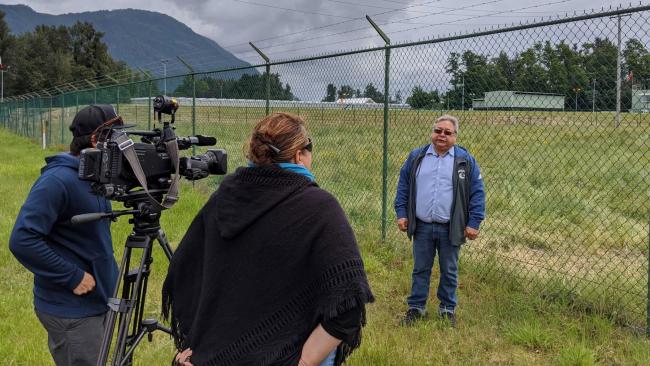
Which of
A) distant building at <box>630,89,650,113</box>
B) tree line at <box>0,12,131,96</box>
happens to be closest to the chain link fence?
distant building at <box>630,89,650,113</box>

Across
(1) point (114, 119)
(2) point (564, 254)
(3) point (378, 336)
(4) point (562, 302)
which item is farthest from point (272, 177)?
(2) point (564, 254)

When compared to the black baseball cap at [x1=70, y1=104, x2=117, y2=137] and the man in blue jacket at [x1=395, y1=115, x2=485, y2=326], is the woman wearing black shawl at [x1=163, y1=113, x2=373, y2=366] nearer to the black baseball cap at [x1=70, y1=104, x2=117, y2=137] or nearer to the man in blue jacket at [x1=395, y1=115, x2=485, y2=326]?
the black baseball cap at [x1=70, y1=104, x2=117, y2=137]

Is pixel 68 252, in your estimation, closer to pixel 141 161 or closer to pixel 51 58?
pixel 141 161

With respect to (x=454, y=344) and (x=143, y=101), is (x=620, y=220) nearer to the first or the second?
(x=454, y=344)

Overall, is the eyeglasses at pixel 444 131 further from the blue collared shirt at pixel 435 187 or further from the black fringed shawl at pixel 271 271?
the black fringed shawl at pixel 271 271

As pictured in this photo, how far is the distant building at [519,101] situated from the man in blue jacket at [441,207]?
0.73 m

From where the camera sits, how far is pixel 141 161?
2.35 m

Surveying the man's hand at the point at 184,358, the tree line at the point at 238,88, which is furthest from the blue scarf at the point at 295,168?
the tree line at the point at 238,88

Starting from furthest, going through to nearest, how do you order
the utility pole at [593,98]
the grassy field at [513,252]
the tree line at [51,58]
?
the tree line at [51,58]
the utility pole at [593,98]
the grassy field at [513,252]

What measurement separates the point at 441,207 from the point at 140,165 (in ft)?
8.10

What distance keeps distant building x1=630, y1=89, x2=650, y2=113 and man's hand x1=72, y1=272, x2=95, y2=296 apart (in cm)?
360

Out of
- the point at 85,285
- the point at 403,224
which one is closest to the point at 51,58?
the point at 403,224

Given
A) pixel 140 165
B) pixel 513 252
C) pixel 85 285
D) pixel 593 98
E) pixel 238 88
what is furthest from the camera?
pixel 238 88

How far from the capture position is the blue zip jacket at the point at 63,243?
2.46 meters
